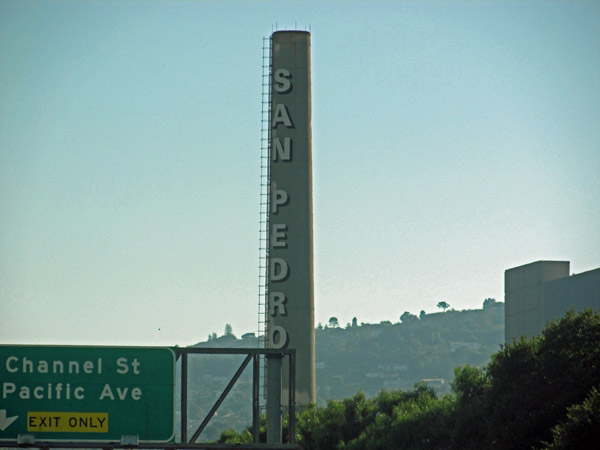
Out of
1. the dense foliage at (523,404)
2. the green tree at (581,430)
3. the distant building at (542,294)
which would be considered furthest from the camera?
the distant building at (542,294)

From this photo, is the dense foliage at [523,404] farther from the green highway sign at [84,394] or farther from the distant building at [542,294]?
the green highway sign at [84,394]

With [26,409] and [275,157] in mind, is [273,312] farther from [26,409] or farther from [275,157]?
[26,409]

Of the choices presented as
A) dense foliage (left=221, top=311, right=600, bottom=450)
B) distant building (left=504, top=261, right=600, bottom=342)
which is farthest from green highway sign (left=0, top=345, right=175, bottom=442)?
distant building (left=504, top=261, right=600, bottom=342)

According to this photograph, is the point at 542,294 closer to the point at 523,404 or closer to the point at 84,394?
the point at 523,404

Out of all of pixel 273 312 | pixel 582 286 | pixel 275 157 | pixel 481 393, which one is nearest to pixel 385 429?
pixel 481 393

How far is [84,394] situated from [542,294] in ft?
112

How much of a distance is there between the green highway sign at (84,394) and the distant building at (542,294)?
27.1 metres

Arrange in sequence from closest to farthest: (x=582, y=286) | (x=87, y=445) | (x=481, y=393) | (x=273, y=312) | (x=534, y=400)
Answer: (x=87, y=445)
(x=534, y=400)
(x=481, y=393)
(x=582, y=286)
(x=273, y=312)

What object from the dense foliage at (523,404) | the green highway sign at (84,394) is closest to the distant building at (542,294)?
the dense foliage at (523,404)

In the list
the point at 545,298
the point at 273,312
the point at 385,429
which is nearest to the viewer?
the point at 385,429

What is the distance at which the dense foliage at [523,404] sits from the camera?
1240 inches

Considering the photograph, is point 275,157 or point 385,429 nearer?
point 385,429

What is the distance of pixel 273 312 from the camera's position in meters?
65.4

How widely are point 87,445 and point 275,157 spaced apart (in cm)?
3945
